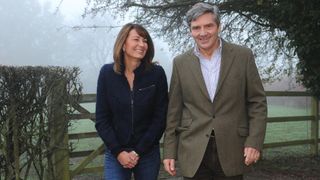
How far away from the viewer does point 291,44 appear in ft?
28.6

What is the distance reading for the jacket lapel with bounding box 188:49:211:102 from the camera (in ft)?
10.8

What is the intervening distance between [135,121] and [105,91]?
316mm

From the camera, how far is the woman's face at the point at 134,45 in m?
3.55

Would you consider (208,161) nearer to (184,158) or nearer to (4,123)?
(184,158)

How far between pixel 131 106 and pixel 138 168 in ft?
1.56

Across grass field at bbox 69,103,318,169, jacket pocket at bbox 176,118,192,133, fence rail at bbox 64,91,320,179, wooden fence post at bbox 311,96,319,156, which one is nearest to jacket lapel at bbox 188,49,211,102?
jacket pocket at bbox 176,118,192,133

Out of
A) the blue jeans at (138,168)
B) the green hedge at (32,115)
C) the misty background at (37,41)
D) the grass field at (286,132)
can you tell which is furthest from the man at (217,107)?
the misty background at (37,41)

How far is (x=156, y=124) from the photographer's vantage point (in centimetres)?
356

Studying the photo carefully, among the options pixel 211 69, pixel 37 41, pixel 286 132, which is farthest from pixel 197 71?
pixel 37 41

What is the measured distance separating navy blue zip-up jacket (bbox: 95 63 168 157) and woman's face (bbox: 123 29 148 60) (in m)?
0.12

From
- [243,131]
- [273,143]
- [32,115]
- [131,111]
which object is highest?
[131,111]

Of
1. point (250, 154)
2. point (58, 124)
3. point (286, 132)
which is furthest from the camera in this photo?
point (286, 132)

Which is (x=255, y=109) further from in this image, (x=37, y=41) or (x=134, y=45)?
(x=37, y=41)

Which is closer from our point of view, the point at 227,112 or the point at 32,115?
the point at 227,112
